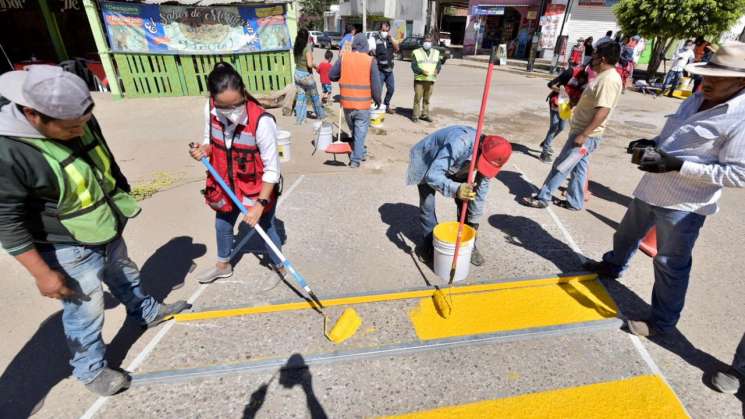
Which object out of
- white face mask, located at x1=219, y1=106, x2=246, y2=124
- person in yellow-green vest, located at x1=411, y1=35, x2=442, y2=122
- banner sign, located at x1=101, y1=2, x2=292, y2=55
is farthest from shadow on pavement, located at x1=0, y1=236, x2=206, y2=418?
banner sign, located at x1=101, y1=2, x2=292, y2=55

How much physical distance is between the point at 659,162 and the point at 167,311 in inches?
157

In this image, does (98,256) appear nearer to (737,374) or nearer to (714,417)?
(714,417)

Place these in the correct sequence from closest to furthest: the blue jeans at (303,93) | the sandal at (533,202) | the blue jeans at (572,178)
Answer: the blue jeans at (572,178)
the sandal at (533,202)
the blue jeans at (303,93)

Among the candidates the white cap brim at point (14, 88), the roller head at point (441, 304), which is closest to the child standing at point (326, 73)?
the roller head at point (441, 304)

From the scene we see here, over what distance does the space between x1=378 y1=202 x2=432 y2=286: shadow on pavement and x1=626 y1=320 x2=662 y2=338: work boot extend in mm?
1809

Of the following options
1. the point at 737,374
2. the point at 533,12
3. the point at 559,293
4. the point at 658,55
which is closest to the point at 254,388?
the point at 559,293

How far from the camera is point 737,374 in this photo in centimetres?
264

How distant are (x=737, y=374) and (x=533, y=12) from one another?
94.5 feet

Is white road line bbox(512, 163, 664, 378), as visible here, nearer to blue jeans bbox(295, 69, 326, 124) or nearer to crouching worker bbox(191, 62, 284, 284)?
crouching worker bbox(191, 62, 284, 284)

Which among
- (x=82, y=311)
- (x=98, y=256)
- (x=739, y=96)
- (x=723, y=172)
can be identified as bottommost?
(x=82, y=311)

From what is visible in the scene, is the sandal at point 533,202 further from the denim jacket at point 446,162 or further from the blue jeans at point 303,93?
the blue jeans at point 303,93

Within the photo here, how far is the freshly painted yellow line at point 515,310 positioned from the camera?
3137 millimetres

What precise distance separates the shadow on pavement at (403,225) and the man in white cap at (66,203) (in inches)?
105

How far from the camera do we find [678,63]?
13.5 meters
